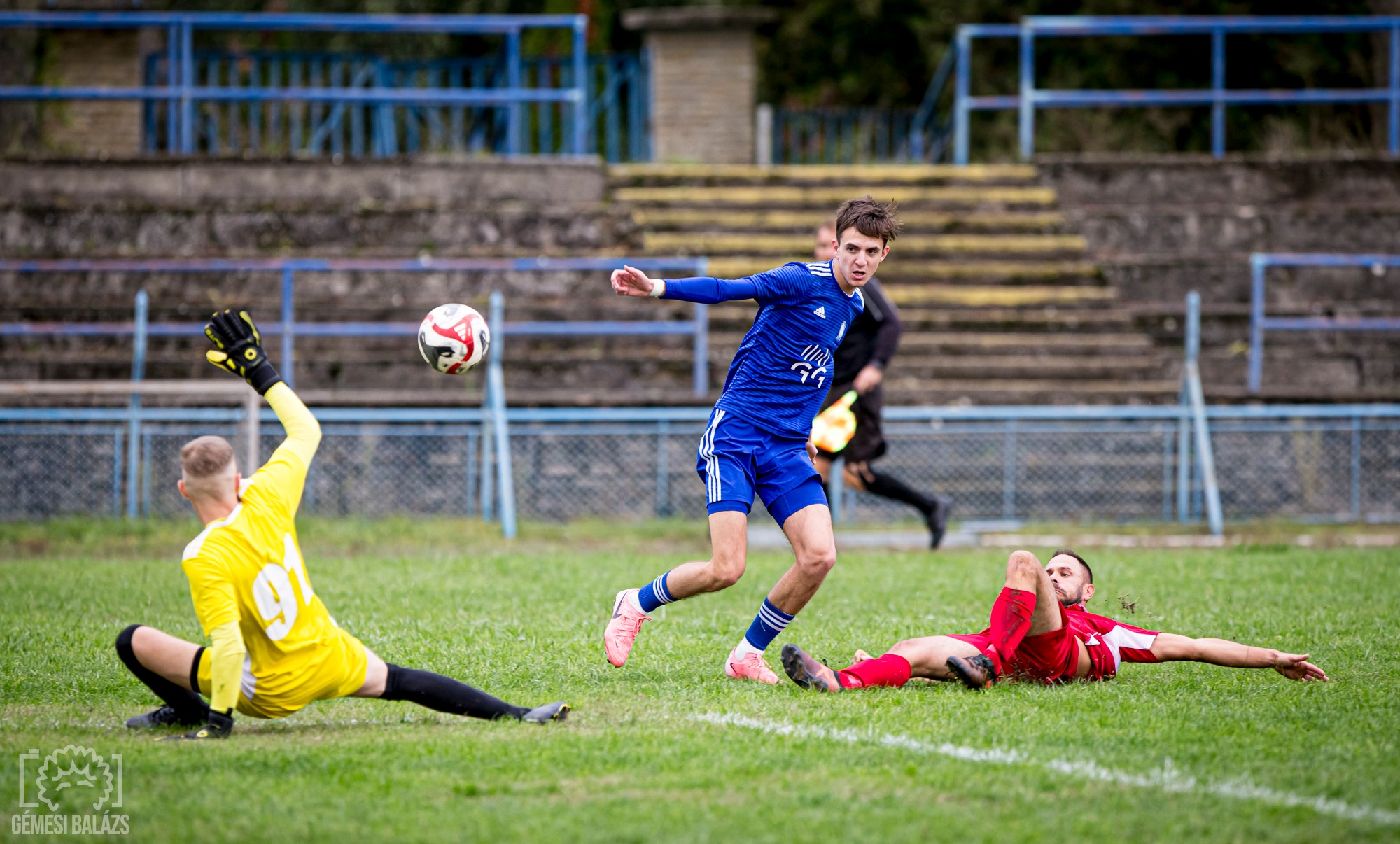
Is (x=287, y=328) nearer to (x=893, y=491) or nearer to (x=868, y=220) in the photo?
(x=893, y=491)

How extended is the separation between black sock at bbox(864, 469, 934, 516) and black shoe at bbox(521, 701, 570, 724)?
6.31m

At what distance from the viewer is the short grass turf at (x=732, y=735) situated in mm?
4012

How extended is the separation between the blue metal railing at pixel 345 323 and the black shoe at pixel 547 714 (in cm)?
857

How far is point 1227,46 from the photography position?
2430cm

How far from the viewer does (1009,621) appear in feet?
18.9

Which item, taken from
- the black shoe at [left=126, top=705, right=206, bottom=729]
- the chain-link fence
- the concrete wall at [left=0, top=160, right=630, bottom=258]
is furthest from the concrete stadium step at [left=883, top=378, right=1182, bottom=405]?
the black shoe at [left=126, top=705, right=206, bottom=729]

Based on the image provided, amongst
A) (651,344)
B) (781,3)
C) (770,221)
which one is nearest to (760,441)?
(651,344)

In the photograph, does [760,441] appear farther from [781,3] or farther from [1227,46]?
[781,3]

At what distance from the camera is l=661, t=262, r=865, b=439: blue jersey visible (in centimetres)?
611

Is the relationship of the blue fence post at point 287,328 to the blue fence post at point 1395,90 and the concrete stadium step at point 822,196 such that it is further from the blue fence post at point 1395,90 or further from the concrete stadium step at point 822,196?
the blue fence post at point 1395,90

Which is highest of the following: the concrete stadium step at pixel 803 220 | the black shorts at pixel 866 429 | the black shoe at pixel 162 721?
the concrete stadium step at pixel 803 220

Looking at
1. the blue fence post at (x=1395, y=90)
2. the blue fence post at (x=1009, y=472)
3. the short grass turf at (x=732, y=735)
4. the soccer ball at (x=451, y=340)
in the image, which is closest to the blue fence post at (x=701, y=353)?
the blue fence post at (x=1009, y=472)

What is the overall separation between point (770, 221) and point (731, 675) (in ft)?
37.6

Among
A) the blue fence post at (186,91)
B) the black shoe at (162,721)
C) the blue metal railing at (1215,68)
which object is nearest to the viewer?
the black shoe at (162,721)
